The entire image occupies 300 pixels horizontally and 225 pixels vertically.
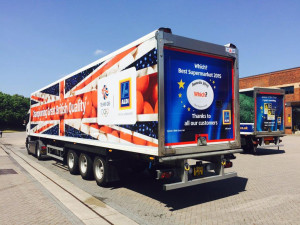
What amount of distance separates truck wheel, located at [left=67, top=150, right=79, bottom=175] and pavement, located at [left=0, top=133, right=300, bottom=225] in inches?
8.4

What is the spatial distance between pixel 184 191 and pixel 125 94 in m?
3.19

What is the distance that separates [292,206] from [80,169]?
6292mm

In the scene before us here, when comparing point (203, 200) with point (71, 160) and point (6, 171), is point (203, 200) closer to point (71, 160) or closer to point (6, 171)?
point (71, 160)

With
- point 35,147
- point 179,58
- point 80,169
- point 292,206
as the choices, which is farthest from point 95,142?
point 35,147

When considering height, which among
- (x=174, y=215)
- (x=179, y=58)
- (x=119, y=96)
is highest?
(x=179, y=58)

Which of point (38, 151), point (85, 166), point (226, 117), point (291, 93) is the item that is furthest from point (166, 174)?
point (291, 93)

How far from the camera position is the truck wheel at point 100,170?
697 centimetres

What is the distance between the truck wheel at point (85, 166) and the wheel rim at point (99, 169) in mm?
584

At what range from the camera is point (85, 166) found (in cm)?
828

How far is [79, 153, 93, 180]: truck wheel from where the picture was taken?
795 centimetres

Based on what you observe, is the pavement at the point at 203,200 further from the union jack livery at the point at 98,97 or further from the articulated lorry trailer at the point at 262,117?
the articulated lorry trailer at the point at 262,117

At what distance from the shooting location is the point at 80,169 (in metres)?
8.51

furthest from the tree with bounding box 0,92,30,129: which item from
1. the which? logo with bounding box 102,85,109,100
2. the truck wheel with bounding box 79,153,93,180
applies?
the which? logo with bounding box 102,85,109,100

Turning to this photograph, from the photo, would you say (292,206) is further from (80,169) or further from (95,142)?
(80,169)
